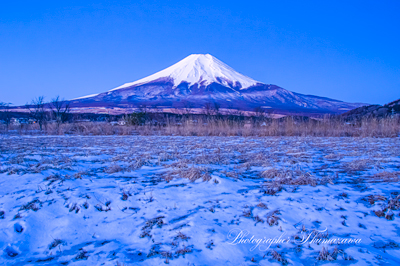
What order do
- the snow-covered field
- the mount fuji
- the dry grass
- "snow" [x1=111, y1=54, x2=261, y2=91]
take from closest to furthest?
the snow-covered field < the dry grass < the mount fuji < "snow" [x1=111, y1=54, x2=261, y2=91]

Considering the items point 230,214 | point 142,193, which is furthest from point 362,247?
point 142,193

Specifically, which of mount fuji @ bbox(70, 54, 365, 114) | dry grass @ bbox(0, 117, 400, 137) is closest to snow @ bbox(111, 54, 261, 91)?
mount fuji @ bbox(70, 54, 365, 114)

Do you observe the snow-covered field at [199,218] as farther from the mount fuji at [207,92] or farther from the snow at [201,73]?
the snow at [201,73]

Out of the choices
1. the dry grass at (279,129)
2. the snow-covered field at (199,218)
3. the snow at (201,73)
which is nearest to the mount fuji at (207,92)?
the snow at (201,73)

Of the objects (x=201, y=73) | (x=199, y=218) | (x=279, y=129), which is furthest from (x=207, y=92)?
(x=199, y=218)

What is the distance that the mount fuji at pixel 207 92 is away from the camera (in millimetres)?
82812

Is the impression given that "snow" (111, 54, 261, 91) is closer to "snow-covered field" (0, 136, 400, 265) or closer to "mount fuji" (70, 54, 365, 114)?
"mount fuji" (70, 54, 365, 114)

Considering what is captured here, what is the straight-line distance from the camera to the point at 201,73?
10594 cm

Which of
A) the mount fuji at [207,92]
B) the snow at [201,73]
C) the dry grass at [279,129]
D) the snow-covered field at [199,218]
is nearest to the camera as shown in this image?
the snow-covered field at [199,218]

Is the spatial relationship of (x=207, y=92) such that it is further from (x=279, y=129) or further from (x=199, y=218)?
(x=199, y=218)

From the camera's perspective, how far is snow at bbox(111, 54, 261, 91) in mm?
100750

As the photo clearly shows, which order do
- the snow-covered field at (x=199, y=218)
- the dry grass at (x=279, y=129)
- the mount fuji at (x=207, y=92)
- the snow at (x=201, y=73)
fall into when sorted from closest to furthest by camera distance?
1. the snow-covered field at (x=199, y=218)
2. the dry grass at (x=279, y=129)
3. the mount fuji at (x=207, y=92)
4. the snow at (x=201, y=73)

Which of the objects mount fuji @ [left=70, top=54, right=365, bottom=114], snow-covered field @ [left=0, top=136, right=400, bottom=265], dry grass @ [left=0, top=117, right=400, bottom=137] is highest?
mount fuji @ [left=70, top=54, right=365, bottom=114]

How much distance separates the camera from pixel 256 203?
6.91 ft
